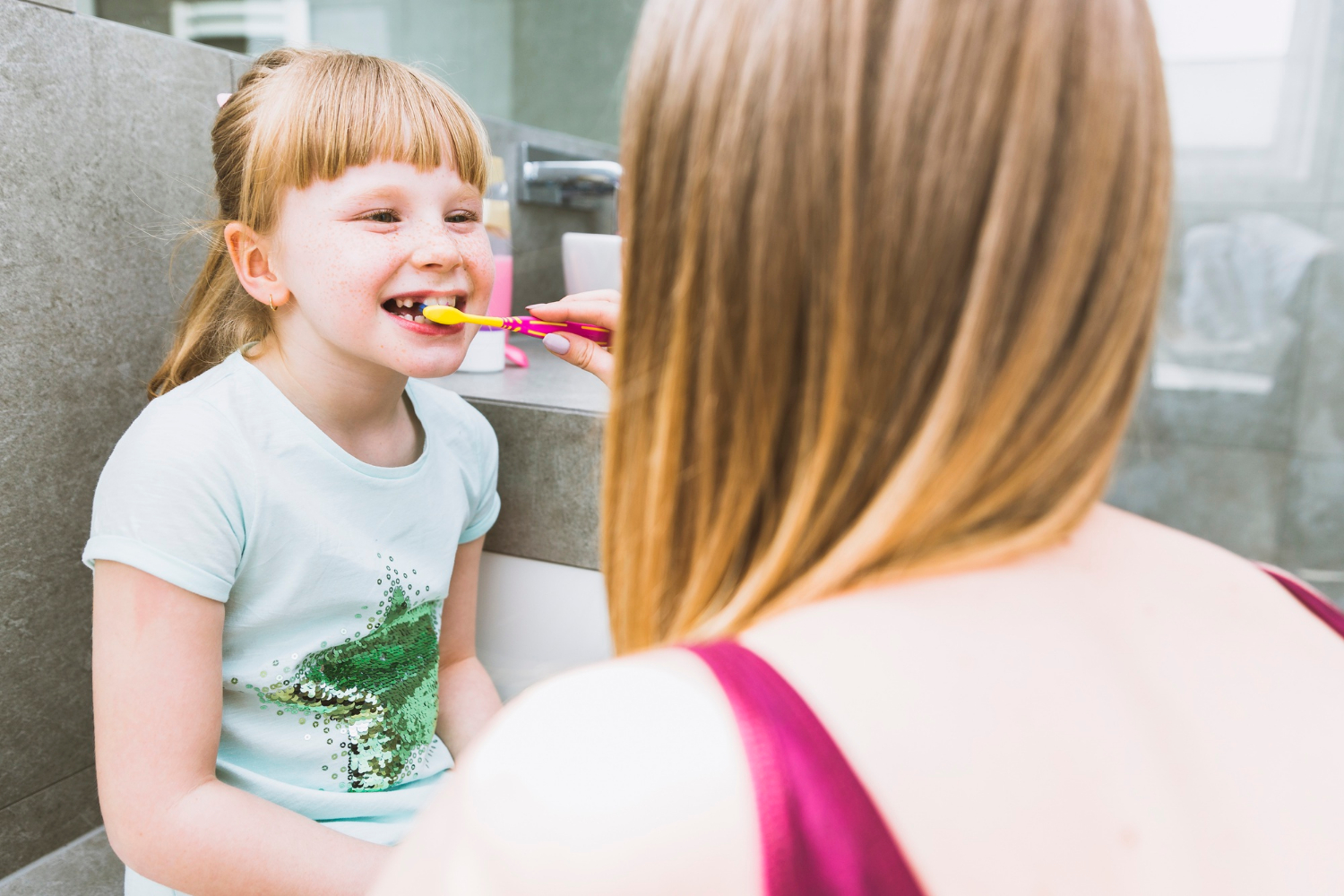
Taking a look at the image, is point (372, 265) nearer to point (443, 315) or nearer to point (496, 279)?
point (443, 315)

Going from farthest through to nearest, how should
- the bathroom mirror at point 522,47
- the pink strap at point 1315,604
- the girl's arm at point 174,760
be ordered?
the bathroom mirror at point 522,47
the girl's arm at point 174,760
the pink strap at point 1315,604

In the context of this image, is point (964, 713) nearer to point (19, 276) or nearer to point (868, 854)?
point (868, 854)

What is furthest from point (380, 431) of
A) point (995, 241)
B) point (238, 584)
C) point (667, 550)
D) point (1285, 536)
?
point (1285, 536)

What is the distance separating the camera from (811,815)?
0.25 m

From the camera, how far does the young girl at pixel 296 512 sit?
1.90 ft

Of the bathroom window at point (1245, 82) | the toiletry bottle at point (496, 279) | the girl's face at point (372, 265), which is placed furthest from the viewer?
the bathroom window at point (1245, 82)

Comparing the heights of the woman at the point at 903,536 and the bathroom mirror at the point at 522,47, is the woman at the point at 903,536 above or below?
below

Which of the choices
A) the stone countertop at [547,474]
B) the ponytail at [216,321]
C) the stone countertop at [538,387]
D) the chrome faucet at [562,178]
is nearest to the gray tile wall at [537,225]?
the chrome faucet at [562,178]

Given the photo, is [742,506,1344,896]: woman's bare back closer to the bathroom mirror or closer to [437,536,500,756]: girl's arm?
[437,536,500,756]: girl's arm

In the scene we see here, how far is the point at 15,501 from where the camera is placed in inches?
28.2

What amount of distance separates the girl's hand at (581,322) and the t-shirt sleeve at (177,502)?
26 cm

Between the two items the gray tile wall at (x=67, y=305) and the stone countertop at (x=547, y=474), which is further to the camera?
the stone countertop at (x=547, y=474)

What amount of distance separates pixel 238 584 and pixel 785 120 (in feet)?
1.71

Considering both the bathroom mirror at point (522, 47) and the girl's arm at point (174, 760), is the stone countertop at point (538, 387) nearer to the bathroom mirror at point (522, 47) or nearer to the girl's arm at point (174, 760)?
the girl's arm at point (174, 760)
